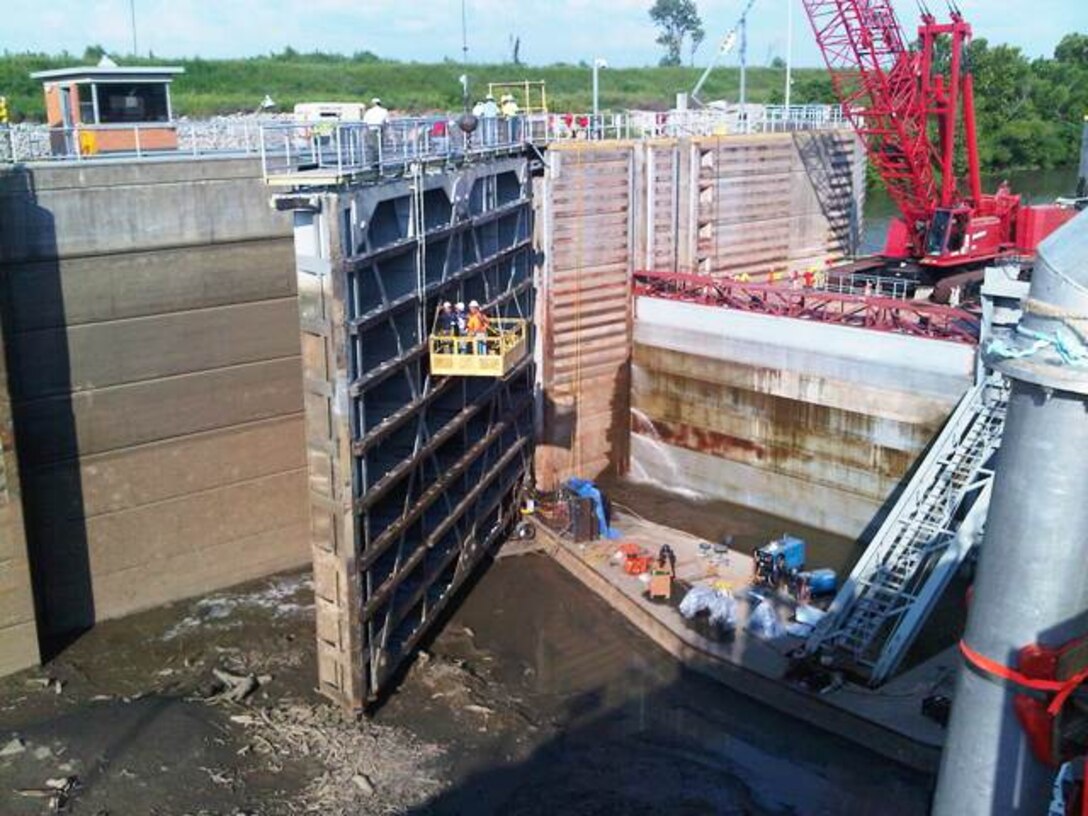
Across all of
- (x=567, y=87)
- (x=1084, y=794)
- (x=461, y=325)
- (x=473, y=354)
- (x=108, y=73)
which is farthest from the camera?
(x=567, y=87)

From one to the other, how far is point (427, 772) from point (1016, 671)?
11686 mm

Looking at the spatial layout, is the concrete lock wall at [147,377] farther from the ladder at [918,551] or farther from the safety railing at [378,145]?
the ladder at [918,551]

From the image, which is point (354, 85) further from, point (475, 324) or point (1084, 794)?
point (1084, 794)

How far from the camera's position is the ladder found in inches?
A: 652

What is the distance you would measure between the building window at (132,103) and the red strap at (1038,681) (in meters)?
23.1

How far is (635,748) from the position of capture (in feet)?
50.8

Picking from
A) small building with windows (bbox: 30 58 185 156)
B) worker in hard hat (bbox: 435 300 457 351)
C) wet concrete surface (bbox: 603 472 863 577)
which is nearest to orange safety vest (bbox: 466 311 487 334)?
worker in hard hat (bbox: 435 300 457 351)

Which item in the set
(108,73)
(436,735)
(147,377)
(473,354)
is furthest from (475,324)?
(108,73)

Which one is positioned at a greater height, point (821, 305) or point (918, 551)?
point (821, 305)

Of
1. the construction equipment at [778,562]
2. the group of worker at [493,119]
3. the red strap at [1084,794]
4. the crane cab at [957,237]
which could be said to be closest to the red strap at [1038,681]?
the red strap at [1084,794]

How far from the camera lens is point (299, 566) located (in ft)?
70.7

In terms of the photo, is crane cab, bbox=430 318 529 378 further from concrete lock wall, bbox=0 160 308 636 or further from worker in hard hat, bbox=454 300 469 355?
concrete lock wall, bbox=0 160 308 636

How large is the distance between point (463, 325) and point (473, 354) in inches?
38.7

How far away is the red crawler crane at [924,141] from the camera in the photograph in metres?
28.0
